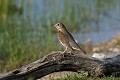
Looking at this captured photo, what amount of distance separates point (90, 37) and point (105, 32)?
69 cm

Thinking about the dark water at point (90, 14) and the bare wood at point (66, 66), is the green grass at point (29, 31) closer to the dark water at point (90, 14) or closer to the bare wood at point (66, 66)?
the dark water at point (90, 14)

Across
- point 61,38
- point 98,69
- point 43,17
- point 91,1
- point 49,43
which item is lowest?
point 98,69

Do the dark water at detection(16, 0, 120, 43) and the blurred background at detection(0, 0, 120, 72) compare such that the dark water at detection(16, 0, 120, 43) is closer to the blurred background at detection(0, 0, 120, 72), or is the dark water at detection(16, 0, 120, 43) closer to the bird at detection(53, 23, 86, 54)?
the blurred background at detection(0, 0, 120, 72)

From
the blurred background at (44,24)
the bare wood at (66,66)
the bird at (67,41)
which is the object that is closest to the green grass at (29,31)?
the blurred background at (44,24)

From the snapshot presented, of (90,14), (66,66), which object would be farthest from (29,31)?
(66,66)

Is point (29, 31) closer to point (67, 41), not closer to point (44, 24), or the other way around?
point (44, 24)

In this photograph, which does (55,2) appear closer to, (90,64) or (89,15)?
(89,15)

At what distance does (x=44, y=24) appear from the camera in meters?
13.7

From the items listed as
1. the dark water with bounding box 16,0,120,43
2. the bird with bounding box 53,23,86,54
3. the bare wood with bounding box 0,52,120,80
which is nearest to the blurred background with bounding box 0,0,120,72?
the dark water with bounding box 16,0,120,43

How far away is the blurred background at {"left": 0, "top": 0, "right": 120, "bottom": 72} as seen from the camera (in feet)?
37.2

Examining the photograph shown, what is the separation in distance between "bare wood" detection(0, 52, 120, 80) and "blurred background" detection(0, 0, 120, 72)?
2.92 meters

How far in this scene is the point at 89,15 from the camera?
50.4 feet

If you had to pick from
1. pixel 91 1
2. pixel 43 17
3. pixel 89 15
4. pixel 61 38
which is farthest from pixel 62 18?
pixel 61 38

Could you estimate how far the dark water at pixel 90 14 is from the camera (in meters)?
14.1
